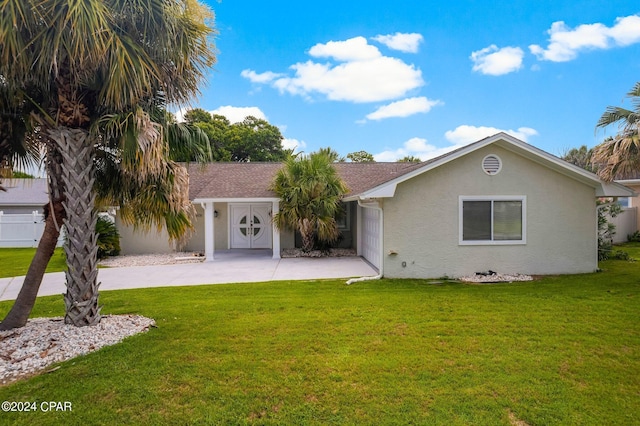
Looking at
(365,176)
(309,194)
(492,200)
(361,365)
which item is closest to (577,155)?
(365,176)

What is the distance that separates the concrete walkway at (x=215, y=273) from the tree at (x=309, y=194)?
139 centimetres

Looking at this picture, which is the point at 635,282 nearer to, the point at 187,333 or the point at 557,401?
the point at 557,401

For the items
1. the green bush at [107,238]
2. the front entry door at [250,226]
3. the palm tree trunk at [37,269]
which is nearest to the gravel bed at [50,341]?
the palm tree trunk at [37,269]

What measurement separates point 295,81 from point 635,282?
22.9m

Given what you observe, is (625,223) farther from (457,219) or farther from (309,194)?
(309,194)

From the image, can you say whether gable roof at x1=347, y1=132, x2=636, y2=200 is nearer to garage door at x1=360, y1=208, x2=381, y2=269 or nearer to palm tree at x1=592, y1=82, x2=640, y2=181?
palm tree at x1=592, y1=82, x2=640, y2=181

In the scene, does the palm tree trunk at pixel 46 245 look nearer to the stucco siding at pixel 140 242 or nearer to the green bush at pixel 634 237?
the stucco siding at pixel 140 242

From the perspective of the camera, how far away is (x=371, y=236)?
1265 centimetres

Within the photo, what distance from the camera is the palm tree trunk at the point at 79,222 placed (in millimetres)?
5516

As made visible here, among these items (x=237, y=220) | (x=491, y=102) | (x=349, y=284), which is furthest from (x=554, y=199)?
(x=237, y=220)

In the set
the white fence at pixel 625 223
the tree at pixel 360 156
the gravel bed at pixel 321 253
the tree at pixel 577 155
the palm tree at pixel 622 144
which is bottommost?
the gravel bed at pixel 321 253

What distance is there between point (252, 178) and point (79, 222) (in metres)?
11.4

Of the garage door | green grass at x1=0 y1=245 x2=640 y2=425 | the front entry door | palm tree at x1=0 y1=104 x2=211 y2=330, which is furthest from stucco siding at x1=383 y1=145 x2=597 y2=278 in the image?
the front entry door

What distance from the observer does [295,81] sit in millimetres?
26141
